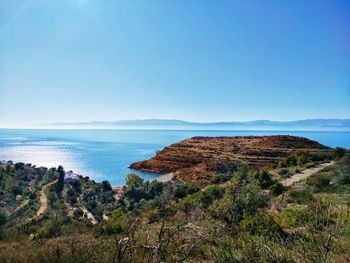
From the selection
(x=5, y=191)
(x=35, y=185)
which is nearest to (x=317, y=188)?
(x=5, y=191)

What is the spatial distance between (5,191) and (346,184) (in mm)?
34992

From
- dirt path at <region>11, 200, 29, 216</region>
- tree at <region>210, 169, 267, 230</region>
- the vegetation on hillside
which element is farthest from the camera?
dirt path at <region>11, 200, 29, 216</region>

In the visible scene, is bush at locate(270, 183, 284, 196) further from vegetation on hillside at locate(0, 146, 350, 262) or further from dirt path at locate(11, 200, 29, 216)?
dirt path at locate(11, 200, 29, 216)

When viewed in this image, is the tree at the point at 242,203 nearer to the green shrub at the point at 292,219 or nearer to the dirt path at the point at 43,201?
the green shrub at the point at 292,219

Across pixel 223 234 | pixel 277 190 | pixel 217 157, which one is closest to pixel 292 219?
pixel 223 234

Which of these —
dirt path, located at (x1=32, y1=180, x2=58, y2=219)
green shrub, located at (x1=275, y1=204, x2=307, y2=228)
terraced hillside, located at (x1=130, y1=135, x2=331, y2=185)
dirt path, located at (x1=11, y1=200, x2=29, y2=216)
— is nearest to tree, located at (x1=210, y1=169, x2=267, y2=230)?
green shrub, located at (x1=275, y1=204, x2=307, y2=228)

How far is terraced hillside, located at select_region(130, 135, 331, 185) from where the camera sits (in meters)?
45.2

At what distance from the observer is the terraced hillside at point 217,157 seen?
4520 cm

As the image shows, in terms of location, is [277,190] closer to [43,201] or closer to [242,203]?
[242,203]

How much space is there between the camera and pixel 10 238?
6.54 meters

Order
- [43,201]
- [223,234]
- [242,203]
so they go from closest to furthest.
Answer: [223,234] → [242,203] → [43,201]

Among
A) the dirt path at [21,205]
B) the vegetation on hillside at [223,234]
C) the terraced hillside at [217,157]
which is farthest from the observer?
the terraced hillside at [217,157]

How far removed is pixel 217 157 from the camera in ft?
177

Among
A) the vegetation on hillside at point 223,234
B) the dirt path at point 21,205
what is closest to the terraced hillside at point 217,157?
the dirt path at point 21,205
